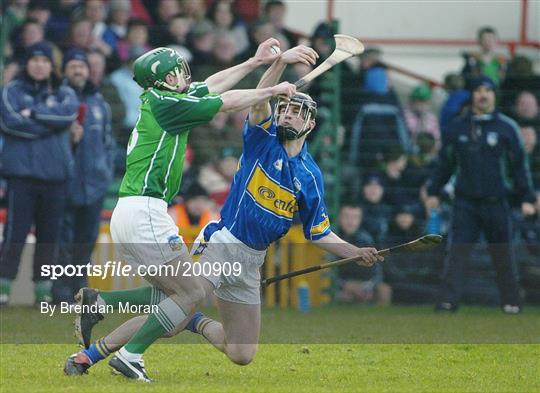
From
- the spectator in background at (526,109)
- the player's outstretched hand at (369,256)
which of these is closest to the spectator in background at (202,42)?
the spectator in background at (526,109)

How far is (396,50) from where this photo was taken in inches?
716

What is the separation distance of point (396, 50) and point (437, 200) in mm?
4861

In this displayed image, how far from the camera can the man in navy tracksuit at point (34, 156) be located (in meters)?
12.7

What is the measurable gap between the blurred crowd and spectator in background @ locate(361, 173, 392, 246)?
0.01 m

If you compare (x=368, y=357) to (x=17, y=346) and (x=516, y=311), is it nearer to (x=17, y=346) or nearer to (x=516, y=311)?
(x=17, y=346)

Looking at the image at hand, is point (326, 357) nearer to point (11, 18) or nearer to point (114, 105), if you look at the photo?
point (114, 105)

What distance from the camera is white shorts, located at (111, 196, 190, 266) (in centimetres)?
789

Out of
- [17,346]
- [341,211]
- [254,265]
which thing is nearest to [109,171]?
[341,211]

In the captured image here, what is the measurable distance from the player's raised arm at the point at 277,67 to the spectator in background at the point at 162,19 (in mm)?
7350

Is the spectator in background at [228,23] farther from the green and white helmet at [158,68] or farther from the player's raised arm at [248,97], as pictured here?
the player's raised arm at [248,97]

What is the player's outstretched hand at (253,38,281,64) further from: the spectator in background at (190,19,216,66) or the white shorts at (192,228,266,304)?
the spectator in background at (190,19,216,66)

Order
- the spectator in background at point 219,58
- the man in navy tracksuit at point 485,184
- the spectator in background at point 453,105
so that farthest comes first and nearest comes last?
1. the spectator in background at point 219,58
2. the spectator in background at point 453,105
3. the man in navy tracksuit at point 485,184

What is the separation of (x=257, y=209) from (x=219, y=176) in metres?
6.53

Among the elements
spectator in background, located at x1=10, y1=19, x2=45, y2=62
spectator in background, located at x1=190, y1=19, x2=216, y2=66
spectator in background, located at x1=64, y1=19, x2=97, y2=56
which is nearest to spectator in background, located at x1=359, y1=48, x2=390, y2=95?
spectator in background, located at x1=190, y1=19, x2=216, y2=66
